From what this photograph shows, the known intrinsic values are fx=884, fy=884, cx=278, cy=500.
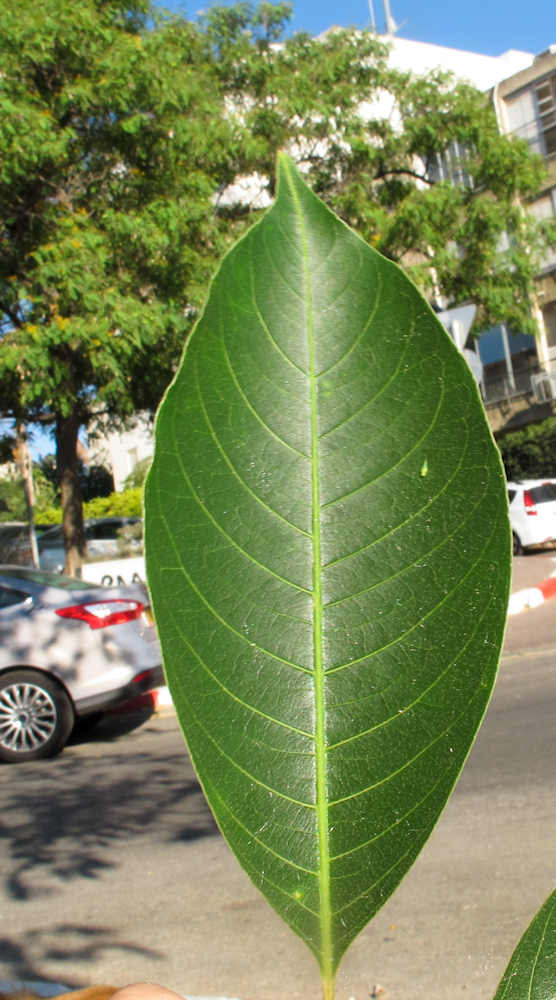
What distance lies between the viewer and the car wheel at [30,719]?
20.2 feet

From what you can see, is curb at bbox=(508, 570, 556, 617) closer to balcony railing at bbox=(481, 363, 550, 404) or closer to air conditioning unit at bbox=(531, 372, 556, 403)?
air conditioning unit at bbox=(531, 372, 556, 403)

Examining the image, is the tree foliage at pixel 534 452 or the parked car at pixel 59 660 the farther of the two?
the tree foliage at pixel 534 452

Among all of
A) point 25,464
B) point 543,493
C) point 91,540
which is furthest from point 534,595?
point 91,540

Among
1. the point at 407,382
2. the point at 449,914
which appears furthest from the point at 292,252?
the point at 449,914

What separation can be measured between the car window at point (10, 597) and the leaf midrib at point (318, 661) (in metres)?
6.44

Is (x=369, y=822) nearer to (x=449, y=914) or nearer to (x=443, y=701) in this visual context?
(x=443, y=701)

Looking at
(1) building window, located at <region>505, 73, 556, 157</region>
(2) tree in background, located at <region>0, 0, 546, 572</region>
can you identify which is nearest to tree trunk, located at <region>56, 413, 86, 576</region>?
(2) tree in background, located at <region>0, 0, 546, 572</region>

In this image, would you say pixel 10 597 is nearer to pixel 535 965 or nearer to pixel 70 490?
pixel 70 490

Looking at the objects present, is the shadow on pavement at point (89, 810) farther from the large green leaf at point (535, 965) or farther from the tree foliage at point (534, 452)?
the tree foliage at point (534, 452)

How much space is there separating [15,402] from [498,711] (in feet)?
22.9

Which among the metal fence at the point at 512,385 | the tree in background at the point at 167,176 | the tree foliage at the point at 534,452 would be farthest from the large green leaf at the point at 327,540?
the metal fence at the point at 512,385

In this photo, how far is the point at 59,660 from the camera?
632cm

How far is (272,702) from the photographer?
243mm

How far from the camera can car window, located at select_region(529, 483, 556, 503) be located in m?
13.2
